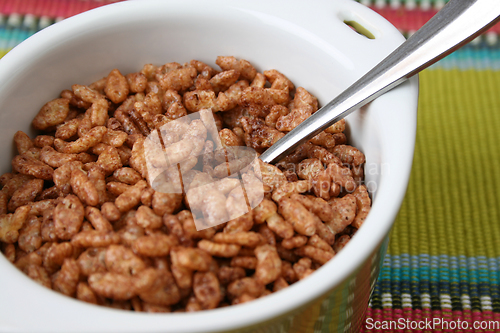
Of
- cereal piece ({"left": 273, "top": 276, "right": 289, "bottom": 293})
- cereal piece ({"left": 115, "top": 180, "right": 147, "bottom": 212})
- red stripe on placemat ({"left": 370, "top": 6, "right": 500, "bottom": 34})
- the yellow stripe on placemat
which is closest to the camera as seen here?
cereal piece ({"left": 273, "top": 276, "right": 289, "bottom": 293})

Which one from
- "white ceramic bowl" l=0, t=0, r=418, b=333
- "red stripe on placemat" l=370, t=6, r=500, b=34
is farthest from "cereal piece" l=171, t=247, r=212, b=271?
"red stripe on placemat" l=370, t=6, r=500, b=34

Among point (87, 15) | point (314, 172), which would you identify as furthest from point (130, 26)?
point (314, 172)

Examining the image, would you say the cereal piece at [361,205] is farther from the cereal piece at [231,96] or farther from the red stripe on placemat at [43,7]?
the red stripe on placemat at [43,7]

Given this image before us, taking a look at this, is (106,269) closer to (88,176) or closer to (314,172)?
(88,176)

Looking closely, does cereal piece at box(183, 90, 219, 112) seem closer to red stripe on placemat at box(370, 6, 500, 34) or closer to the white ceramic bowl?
the white ceramic bowl

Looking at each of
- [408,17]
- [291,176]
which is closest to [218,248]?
[291,176]

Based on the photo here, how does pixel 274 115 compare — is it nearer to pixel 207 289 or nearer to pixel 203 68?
pixel 203 68

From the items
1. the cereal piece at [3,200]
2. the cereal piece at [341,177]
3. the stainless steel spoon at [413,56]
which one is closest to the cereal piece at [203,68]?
the stainless steel spoon at [413,56]
